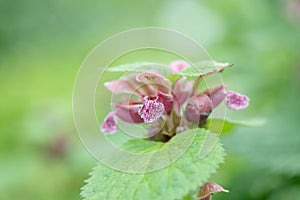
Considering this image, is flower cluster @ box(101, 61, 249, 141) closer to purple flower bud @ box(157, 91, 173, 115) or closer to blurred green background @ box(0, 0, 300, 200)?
purple flower bud @ box(157, 91, 173, 115)

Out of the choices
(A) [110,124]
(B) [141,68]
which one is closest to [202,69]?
(B) [141,68]

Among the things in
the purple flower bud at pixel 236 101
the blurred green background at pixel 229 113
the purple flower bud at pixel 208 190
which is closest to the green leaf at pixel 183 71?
the purple flower bud at pixel 236 101

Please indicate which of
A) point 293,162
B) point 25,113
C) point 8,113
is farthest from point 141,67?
point 8,113

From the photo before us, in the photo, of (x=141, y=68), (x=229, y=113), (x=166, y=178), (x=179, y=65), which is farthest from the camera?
(x=229, y=113)

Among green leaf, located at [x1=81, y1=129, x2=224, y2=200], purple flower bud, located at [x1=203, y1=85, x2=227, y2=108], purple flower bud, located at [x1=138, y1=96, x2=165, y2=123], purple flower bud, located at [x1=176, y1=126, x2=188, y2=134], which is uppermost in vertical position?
purple flower bud, located at [x1=203, y1=85, x2=227, y2=108]

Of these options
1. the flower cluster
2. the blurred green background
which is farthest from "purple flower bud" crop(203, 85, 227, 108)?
the blurred green background

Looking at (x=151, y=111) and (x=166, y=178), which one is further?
(x=151, y=111)

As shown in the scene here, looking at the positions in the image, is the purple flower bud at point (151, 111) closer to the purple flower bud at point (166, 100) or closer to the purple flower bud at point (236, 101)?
the purple flower bud at point (166, 100)

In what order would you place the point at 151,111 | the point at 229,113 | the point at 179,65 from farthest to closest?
the point at 229,113 < the point at 179,65 < the point at 151,111

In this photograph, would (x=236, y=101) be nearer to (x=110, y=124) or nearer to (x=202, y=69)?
(x=202, y=69)
